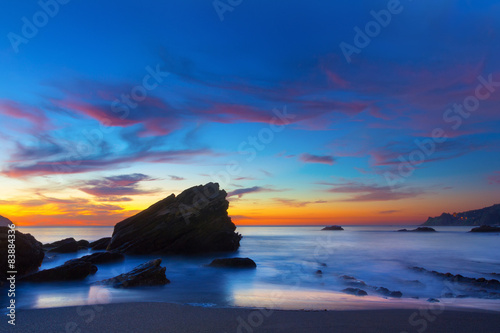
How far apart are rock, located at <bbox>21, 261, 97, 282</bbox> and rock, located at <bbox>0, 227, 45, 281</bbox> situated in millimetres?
1540

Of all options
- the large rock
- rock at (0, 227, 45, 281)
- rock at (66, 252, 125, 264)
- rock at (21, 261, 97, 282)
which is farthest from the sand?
the large rock

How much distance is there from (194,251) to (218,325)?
33931 millimetres

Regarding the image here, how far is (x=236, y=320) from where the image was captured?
861 centimetres

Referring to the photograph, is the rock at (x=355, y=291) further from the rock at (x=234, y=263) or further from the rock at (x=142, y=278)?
the rock at (x=234, y=263)

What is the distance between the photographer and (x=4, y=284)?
49.8 ft

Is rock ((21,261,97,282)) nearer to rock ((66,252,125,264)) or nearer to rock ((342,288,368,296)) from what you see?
rock ((66,252,125,264))

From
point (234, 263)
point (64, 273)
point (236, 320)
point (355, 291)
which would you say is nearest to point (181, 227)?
point (234, 263)

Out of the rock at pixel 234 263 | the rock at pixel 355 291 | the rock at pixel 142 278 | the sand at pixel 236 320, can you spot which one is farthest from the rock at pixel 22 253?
the rock at pixel 355 291

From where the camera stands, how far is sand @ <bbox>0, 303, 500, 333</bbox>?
25.9 ft

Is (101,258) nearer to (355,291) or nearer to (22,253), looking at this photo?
(22,253)

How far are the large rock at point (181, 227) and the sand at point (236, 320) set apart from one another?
28.9m

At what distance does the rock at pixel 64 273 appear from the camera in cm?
1661

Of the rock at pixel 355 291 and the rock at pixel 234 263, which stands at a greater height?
the rock at pixel 234 263

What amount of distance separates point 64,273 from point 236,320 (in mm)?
13536
